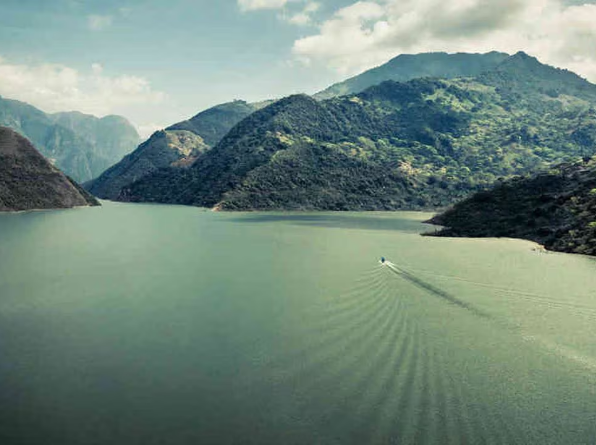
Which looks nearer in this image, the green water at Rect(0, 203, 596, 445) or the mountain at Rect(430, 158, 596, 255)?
the green water at Rect(0, 203, 596, 445)

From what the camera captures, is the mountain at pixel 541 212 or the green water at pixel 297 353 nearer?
the green water at pixel 297 353

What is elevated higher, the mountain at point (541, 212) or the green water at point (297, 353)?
the mountain at point (541, 212)

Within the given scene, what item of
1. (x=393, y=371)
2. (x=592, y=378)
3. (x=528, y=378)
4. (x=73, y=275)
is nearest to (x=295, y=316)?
(x=393, y=371)

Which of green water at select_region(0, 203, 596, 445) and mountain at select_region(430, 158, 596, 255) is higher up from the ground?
mountain at select_region(430, 158, 596, 255)

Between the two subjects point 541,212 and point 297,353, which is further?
point 541,212

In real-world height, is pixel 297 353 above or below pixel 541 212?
below
